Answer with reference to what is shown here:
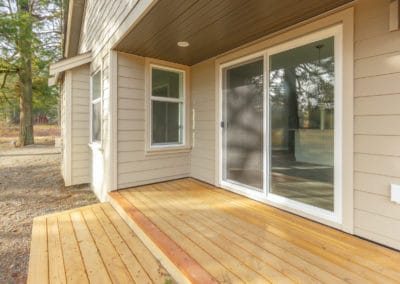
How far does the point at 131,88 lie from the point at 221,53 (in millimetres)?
1495

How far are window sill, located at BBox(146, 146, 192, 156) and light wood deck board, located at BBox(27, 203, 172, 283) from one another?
1239 mm

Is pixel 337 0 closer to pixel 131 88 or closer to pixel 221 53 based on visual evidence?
pixel 221 53

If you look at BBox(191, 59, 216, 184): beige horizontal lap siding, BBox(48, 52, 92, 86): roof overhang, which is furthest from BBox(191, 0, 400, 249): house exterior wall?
BBox(48, 52, 92, 86): roof overhang

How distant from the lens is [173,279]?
1784 millimetres

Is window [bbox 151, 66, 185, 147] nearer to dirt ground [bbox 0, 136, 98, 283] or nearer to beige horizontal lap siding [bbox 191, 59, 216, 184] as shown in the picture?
beige horizontal lap siding [bbox 191, 59, 216, 184]

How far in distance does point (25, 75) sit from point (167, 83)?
10.2m

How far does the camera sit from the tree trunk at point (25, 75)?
344 inches

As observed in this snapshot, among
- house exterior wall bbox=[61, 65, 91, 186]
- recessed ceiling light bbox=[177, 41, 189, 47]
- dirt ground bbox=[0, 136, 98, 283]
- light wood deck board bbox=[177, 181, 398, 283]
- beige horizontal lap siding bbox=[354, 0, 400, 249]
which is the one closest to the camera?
light wood deck board bbox=[177, 181, 398, 283]

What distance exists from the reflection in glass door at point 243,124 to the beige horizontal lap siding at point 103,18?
1626 millimetres

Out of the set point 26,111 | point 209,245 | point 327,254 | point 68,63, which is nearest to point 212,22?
point 209,245

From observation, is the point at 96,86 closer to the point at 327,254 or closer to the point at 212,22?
the point at 212,22

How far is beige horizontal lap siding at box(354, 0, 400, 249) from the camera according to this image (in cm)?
195

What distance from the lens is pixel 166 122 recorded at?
4.16m

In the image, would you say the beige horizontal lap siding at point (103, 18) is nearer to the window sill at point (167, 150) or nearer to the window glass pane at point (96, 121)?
the window glass pane at point (96, 121)
